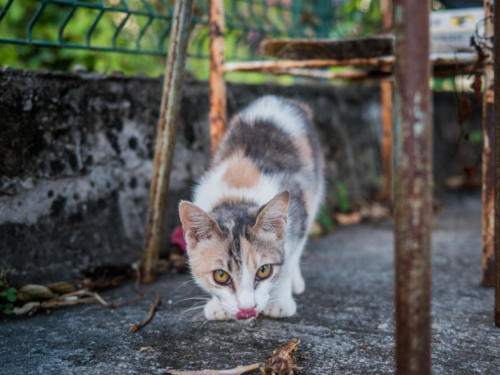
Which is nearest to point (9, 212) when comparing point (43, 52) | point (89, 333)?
point (89, 333)

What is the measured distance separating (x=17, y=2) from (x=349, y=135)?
11.9 feet

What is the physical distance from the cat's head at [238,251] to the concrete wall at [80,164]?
0.88 meters

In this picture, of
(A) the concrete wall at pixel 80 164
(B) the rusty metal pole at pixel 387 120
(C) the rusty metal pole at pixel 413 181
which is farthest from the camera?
(B) the rusty metal pole at pixel 387 120

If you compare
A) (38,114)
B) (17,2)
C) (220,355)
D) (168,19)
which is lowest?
(220,355)

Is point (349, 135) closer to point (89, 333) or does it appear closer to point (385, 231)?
point (385, 231)

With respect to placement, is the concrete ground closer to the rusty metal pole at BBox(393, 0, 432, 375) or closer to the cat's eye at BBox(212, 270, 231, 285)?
the cat's eye at BBox(212, 270, 231, 285)

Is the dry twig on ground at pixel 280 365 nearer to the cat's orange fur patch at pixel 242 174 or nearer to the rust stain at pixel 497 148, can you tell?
the rust stain at pixel 497 148

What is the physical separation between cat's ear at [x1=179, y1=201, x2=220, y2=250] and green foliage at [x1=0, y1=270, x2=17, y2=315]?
3.05 feet

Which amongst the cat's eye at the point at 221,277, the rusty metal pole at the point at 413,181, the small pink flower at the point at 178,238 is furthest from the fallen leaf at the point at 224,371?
the small pink flower at the point at 178,238

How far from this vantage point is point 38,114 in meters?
2.33

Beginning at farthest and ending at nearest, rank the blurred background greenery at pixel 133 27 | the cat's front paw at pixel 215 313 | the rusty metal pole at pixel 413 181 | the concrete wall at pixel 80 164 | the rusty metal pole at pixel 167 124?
1. the blurred background greenery at pixel 133 27
2. the rusty metal pole at pixel 167 124
3. the concrete wall at pixel 80 164
4. the cat's front paw at pixel 215 313
5. the rusty metal pole at pixel 413 181

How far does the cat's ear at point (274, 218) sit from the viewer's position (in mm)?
1824

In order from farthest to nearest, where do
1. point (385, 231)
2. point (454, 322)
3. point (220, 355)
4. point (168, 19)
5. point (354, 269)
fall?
1. point (385, 231)
2. point (168, 19)
3. point (354, 269)
4. point (454, 322)
5. point (220, 355)

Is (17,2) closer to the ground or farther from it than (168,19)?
farther from it
